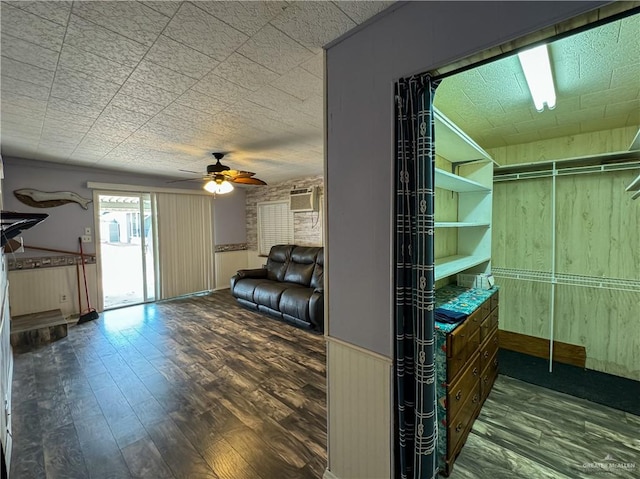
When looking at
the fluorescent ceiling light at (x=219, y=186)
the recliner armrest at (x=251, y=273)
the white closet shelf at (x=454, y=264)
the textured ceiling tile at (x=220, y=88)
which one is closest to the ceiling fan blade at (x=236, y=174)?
the fluorescent ceiling light at (x=219, y=186)

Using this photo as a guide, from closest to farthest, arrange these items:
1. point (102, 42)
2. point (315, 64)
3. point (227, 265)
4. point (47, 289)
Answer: point (102, 42) < point (315, 64) < point (47, 289) < point (227, 265)

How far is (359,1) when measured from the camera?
46.3 inches

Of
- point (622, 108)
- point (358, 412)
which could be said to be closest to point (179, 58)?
point (358, 412)

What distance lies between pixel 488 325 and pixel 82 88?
3.34m

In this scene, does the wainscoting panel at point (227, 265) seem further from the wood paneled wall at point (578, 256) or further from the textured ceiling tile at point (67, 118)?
the wood paneled wall at point (578, 256)

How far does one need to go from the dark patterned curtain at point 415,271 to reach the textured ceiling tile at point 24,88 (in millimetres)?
2277

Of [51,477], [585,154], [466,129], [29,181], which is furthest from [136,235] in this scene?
[585,154]

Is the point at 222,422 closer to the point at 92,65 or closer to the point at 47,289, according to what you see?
the point at 92,65

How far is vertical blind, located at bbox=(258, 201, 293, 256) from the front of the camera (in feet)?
19.3

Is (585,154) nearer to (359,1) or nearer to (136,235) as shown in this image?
(359,1)

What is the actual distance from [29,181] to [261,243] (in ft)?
12.5

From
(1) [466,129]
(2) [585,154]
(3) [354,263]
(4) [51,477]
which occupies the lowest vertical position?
(4) [51,477]

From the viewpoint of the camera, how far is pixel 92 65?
1.61 m

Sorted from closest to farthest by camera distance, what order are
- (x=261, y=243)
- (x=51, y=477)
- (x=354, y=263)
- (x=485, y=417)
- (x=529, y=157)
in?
(x=354, y=263) < (x=51, y=477) < (x=485, y=417) < (x=529, y=157) < (x=261, y=243)
